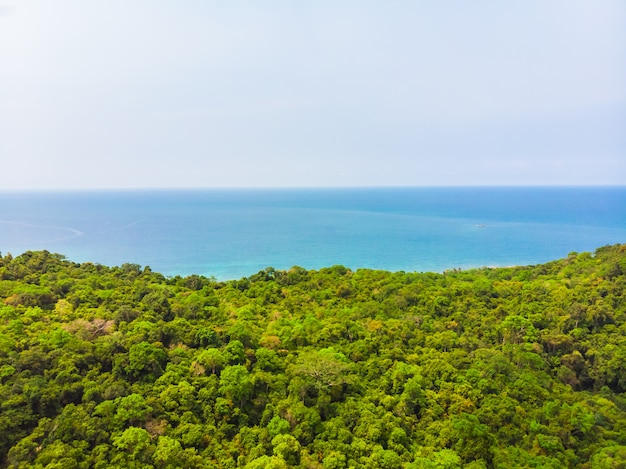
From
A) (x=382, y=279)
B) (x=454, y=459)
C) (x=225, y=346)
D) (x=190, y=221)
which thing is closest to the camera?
(x=454, y=459)

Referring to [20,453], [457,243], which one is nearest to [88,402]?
[20,453]

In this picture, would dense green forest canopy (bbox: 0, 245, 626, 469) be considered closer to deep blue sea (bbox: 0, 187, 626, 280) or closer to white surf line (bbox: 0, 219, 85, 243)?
deep blue sea (bbox: 0, 187, 626, 280)

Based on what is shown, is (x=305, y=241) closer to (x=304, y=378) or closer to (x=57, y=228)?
(x=304, y=378)

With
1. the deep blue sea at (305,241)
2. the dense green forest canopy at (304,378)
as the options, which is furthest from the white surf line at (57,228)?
the dense green forest canopy at (304,378)

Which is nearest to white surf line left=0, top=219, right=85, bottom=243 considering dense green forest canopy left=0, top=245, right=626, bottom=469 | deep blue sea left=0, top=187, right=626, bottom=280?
deep blue sea left=0, top=187, right=626, bottom=280

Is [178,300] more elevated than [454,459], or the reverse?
[178,300]

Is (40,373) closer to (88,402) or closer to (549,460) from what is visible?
(88,402)

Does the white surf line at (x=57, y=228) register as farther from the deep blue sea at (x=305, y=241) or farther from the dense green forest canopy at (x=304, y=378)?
the dense green forest canopy at (x=304, y=378)

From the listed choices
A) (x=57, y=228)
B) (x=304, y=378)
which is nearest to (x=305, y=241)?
(x=304, y=378)

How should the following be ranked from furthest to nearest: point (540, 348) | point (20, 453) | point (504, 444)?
point (540, 348) < point (504, 444) < point (20, 453)
